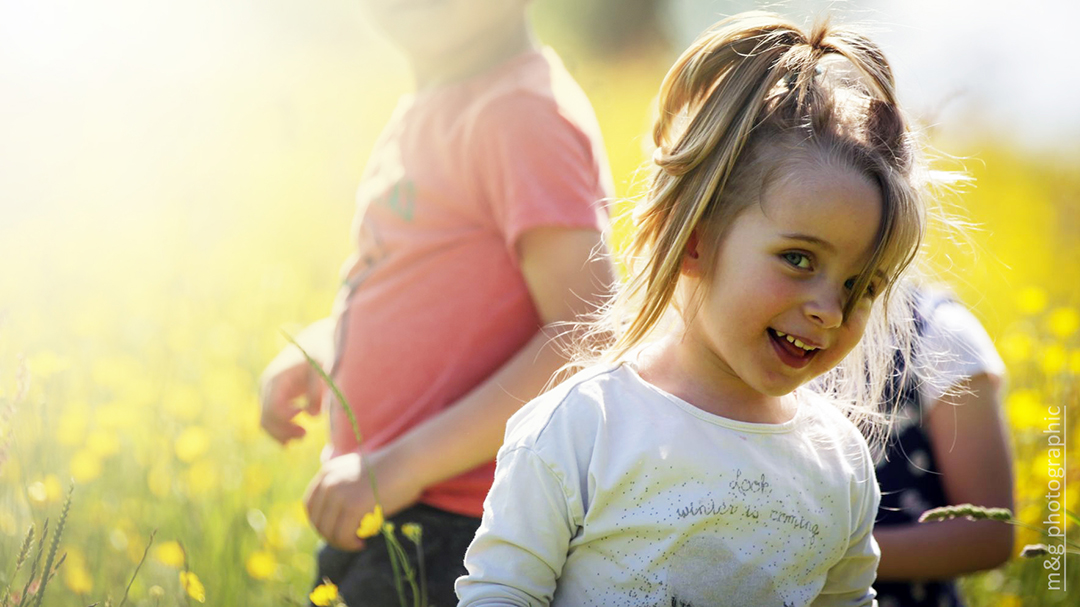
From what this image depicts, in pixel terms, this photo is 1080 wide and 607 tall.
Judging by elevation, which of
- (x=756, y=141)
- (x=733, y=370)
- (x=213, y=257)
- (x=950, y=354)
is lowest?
(x=213, y=257)

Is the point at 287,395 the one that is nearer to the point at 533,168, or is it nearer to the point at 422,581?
the point at 422,581

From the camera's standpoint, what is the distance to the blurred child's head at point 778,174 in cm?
102

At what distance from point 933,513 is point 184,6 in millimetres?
5915

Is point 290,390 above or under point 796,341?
under

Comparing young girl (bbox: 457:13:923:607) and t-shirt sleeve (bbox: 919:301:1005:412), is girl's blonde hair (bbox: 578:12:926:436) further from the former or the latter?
t-shirt sleeve (bbox: 919:301:1005:412)

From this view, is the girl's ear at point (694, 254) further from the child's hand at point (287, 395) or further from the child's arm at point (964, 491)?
the child's hand at point (287, 395)

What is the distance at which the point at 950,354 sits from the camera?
1.56 metres

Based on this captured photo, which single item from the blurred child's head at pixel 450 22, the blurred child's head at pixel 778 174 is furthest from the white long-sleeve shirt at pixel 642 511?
the blurred child's head at pixel 450 22

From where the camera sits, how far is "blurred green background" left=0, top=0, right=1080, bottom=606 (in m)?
2.07

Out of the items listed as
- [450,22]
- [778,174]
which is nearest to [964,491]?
[778,174]

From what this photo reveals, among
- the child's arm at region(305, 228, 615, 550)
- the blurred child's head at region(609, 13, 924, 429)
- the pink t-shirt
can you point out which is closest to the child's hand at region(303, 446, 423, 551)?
the child's arm at region(305, 228, 615, 550)

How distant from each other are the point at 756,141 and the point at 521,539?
51 cm

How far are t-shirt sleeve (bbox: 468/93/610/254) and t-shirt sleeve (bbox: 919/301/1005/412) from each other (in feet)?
1.94

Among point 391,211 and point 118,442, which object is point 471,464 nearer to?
point 391,211
